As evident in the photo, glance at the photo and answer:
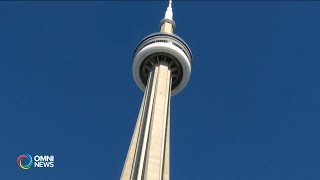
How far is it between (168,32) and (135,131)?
1924 centimetres

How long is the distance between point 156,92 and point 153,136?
7761mm

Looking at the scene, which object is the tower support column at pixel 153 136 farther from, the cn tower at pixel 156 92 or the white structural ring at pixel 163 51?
the white structural ring at pixel 163 51

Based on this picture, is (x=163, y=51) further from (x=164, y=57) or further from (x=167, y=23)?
(x=167, y=23)

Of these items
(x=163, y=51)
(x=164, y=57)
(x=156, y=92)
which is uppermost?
(x=164, y=57)

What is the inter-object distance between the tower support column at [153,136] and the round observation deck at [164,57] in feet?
8.20

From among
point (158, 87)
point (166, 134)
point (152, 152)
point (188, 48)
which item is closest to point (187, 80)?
point (188, 48)

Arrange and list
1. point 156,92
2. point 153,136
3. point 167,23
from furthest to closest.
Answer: point 167,23
point 156,92
point 153,136

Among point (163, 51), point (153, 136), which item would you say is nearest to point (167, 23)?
point (163, 51)

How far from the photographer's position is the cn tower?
4078 centimetres

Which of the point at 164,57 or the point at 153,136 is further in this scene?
the point at 164,57

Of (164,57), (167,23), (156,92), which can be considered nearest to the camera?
(156,92)

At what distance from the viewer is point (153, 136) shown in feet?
141

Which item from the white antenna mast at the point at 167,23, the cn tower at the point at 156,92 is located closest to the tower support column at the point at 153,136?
the cn tower at the point at 156,92

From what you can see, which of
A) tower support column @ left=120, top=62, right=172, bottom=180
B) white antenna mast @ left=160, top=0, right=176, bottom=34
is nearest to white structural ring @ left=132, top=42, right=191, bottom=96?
tower support column @ left=120, top=62, right=172, bottom=180
